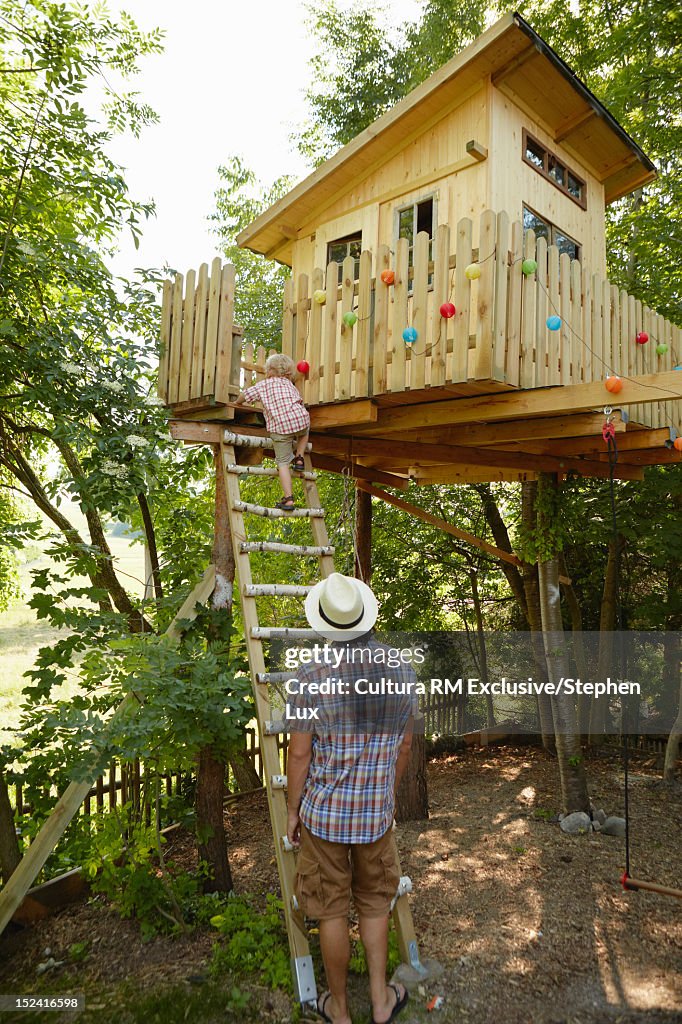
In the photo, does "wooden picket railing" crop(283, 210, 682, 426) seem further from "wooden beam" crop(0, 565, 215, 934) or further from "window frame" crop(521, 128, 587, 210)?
"wooden beam" crop(0, 565, 215, 934)

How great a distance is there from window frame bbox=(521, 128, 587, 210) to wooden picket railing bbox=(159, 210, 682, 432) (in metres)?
2.09

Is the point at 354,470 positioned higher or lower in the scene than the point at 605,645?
higher

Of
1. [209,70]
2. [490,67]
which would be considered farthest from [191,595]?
[209,70]

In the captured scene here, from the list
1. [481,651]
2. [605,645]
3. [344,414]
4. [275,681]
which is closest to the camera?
[275,681]

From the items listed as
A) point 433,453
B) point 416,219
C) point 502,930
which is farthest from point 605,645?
point 416,219

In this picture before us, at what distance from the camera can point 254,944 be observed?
450cm

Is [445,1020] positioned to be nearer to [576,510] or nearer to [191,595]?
[191,595]

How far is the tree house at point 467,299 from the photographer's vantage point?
15.6ft

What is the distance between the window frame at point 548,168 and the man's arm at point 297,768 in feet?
20.4

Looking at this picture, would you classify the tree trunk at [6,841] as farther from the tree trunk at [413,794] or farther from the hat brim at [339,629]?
the tree trunk at [413,794]

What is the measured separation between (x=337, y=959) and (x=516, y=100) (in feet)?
24.9

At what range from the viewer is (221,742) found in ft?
Answer: 15.5

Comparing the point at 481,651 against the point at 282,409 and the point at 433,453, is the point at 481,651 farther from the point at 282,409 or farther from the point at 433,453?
the point at 282,409

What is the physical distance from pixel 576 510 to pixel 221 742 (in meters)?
6.52
